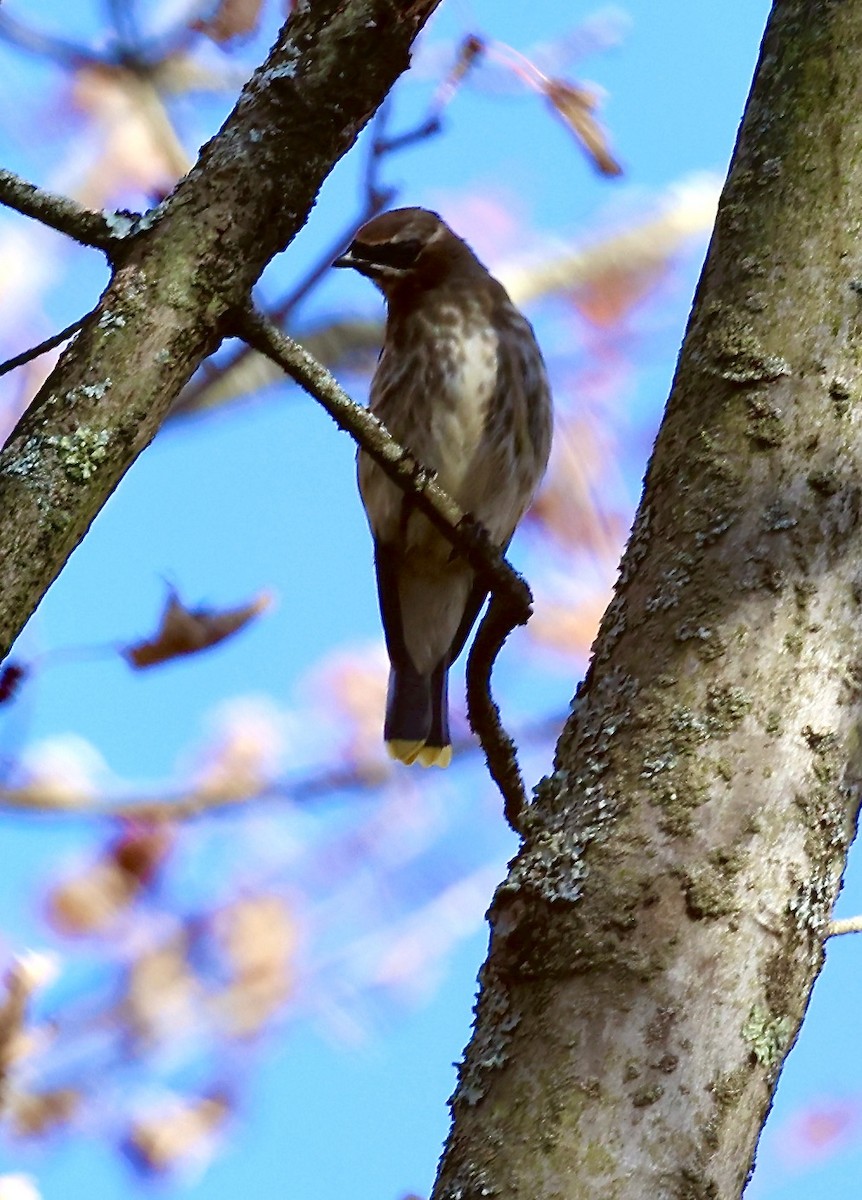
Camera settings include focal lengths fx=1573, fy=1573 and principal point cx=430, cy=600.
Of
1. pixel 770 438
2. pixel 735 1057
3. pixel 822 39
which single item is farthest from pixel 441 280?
pixel 735 1057

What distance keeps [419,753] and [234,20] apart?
1.90m

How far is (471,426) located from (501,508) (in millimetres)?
232

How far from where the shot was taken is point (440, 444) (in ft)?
13.1

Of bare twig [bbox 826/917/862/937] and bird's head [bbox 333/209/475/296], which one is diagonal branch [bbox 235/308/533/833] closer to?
bare twig [bbox 826/917/862/937]

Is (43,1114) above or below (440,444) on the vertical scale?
below

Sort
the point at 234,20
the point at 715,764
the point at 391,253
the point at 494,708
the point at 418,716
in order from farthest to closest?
the point at 391,253
the point at 418,716
the point at 234,20
the point at 494,708
the point at 715,764

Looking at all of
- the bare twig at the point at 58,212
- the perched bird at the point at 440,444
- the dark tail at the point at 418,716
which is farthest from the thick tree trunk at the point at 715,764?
the dark tail at the point at 418,716

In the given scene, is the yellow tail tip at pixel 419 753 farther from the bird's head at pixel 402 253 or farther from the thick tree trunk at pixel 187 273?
the thick tree trunk at pixel 187 273

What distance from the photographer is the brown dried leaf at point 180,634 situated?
2.64m

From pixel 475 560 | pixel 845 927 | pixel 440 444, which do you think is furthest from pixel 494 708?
pixel 440 444

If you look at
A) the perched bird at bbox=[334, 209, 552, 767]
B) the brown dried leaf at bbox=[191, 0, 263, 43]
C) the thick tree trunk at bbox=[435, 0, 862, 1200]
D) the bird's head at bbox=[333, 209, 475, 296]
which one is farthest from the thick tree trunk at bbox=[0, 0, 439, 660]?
the bird's head at bbox=[333, 209, 475, 296]

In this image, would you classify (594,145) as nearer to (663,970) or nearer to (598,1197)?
(663,970)

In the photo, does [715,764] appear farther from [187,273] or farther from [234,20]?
[234,20]

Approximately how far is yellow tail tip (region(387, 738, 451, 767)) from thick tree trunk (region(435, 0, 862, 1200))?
2086 millimetres
